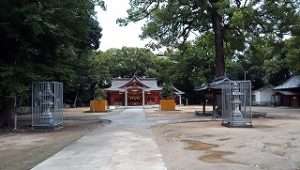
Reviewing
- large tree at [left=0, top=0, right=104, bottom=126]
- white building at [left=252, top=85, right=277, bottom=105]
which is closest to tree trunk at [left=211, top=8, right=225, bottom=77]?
large tree at [left=0, top=0, right=104, bottom=126]

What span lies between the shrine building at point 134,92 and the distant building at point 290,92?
62.0 ft

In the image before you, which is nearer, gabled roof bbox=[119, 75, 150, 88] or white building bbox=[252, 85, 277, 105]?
gabled roof bbox=[119, 75, 150, 88]

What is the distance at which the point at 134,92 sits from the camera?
6888cm

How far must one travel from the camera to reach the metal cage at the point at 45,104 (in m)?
23.3

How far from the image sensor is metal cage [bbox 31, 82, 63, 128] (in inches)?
916

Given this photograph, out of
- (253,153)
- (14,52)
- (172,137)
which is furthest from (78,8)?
(253,153)

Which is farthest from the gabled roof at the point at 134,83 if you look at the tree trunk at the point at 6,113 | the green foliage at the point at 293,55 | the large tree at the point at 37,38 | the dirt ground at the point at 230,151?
the dirt ground at the point at 230,151

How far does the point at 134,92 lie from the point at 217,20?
112 feet

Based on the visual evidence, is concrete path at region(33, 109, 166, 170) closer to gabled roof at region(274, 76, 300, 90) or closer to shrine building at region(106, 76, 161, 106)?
gabled roof at region(274, 76, 300, 90)

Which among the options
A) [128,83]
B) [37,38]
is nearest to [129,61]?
[128,83]

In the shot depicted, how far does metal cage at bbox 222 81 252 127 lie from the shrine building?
4211 centimetres

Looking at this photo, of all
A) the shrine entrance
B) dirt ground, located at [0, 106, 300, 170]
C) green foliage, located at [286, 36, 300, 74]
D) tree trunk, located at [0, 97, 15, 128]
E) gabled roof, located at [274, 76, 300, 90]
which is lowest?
dirt ground, located at [0, 106, 300, 170]

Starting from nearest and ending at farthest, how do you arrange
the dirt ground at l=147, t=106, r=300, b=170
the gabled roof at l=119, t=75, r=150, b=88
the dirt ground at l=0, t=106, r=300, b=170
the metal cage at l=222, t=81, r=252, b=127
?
the dirt ground at l=147, t=106, r=300, b=170
the dirt ground at l=0, t=106, r=300, b=170
the metal cage at l=222, t=81, r=252, b=127
the gabled roof at l=119, t=75, r=150, b=88

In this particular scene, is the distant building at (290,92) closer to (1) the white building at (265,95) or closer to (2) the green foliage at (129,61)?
(1) the white building at (265,95)
